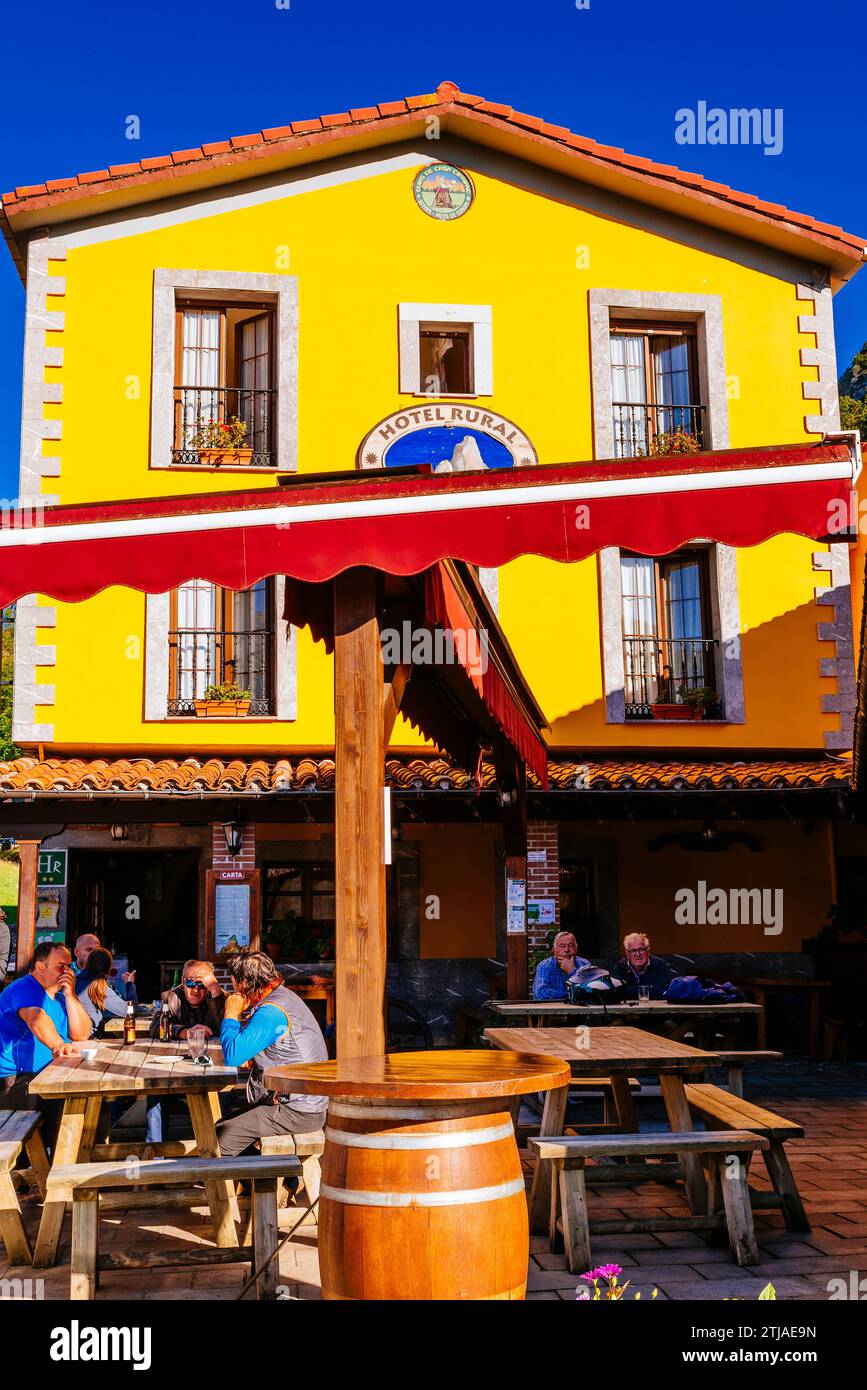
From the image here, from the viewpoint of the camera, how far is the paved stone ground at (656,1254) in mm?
4762

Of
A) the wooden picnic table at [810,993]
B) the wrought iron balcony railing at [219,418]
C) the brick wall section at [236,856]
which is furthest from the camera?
the wrought iron balcony railing at [219,418]

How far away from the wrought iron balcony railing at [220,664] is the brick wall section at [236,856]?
1400 mm

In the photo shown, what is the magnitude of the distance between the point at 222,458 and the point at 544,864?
5.34 m

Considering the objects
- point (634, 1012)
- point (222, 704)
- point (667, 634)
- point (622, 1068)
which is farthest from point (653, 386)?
point (622, 1068)

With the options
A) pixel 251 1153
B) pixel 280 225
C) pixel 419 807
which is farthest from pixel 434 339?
pixel 251 1153

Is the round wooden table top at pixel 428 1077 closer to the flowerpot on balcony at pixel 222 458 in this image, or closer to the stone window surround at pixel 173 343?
the stone window surround at pixel 173 343

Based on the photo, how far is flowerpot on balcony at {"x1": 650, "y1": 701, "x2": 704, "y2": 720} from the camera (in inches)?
529

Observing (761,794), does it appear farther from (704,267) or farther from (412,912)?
(704,267)

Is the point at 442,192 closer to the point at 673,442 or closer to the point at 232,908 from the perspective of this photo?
the point at 673,442

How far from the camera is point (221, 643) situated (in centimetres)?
1323

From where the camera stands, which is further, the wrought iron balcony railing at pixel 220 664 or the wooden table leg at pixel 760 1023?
the wrought iron balcony railing at pixel 220 664

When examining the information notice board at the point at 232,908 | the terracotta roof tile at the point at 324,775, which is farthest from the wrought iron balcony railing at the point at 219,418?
the information notice board at the point at 232,908

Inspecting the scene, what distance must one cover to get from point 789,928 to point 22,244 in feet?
36.3
